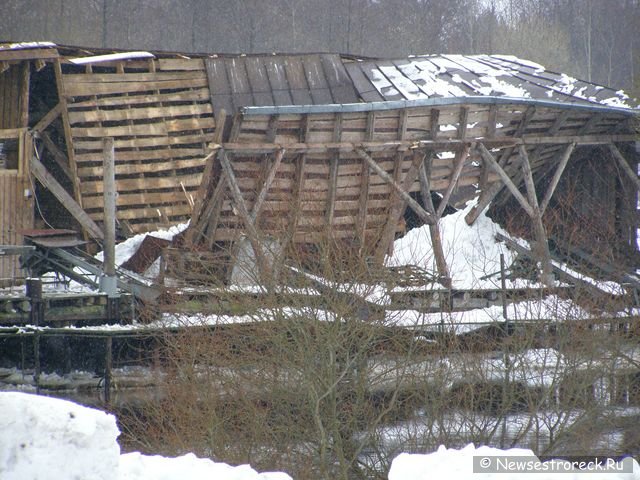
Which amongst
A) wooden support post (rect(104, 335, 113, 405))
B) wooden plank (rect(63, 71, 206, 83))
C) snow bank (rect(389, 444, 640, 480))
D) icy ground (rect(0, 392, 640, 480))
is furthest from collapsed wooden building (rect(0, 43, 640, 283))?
icy ground (rect(0, 392, 640, 480))

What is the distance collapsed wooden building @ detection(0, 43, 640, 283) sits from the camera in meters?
15.3

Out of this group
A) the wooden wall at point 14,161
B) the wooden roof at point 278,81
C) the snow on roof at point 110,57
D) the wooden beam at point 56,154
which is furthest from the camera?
the wooden beam at point 56,154

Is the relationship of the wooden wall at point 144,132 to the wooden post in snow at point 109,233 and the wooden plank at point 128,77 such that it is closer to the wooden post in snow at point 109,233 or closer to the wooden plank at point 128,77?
the wooden plank at point 128,77

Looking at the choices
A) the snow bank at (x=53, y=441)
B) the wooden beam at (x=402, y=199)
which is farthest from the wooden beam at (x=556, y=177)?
the snow bank at (x=53, y=441)

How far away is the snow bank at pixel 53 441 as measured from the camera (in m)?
4.71

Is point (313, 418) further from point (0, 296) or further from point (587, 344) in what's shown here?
point (0, 296)

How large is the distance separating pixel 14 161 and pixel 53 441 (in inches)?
545

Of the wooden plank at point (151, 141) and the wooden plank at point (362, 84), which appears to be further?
the wooden plank at point (151, 141)

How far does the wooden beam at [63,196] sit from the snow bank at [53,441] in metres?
12.8

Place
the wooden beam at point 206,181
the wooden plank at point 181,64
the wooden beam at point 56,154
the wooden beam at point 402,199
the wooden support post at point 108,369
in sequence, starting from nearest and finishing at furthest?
1. the wooden support post at point 108,369
2. the wooden beam at point 206,181
3. the wooden beam at point 402,199
4. the wooden beam at point 56,154
5. the wooden plank at point 181,64

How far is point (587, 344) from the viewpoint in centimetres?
1098

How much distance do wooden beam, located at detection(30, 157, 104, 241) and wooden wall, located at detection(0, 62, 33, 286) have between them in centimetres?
22

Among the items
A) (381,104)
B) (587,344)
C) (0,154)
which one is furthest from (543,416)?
(0,154)

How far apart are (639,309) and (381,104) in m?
5.53
